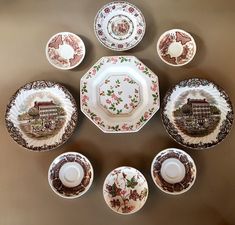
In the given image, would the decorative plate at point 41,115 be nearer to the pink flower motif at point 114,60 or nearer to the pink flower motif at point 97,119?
the pink flower motif at point 97,119

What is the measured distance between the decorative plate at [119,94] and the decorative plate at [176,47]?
0.11 m

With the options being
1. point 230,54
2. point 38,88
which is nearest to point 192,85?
point 230,54

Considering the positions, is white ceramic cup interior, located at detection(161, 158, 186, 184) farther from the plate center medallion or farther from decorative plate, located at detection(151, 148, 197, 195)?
the plate center medallion

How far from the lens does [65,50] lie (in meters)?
1.05

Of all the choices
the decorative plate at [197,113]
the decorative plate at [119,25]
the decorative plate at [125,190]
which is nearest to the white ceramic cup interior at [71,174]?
the decorative plate at [125,190]

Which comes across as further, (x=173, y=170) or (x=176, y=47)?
(x=176, y=47)

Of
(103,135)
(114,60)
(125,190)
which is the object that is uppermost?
(114,60)

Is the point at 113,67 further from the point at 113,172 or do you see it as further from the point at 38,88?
the point at 113,172

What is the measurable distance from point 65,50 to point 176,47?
0.45m

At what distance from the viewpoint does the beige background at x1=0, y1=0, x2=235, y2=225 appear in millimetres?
895

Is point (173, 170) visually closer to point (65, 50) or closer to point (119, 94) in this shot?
point (119, 94)

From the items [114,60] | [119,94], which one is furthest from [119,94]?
[114,60]

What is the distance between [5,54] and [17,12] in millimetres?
201

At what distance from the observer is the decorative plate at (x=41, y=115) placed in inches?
37.3
